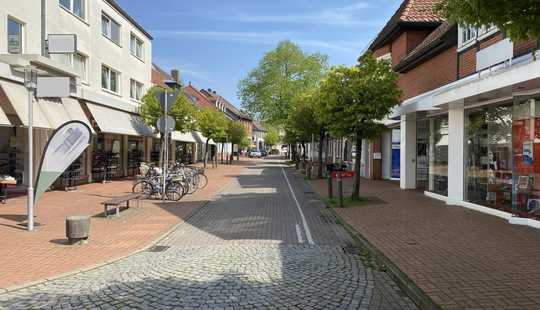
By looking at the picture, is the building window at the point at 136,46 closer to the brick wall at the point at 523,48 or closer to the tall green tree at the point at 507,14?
the brick wall at the point at 523,48

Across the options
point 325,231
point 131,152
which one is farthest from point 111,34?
point 325,231

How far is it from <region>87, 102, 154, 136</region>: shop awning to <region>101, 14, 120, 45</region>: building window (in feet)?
12.5

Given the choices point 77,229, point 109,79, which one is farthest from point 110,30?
point 77,229

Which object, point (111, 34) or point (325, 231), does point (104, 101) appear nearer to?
point (111, 34)

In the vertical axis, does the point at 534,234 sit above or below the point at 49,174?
below

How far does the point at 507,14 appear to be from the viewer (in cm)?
417

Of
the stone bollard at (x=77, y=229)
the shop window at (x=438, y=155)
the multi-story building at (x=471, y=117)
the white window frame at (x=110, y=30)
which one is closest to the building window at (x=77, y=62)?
the white window frame at (x=110, y=30)

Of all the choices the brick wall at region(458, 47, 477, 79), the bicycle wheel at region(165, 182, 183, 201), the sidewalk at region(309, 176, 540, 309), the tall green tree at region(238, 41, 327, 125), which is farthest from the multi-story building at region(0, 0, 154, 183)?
the tall green tree at region(238, 41, 327, 125)

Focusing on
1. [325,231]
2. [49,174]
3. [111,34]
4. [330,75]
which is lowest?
[325,231]

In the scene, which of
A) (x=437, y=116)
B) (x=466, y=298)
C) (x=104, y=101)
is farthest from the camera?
(x=104, y=101)

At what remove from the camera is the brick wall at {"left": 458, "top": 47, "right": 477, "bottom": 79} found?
44.2 feet

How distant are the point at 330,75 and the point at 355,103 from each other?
127 cm

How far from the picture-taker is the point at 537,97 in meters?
10.2

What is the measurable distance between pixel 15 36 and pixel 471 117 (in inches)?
A: 560
